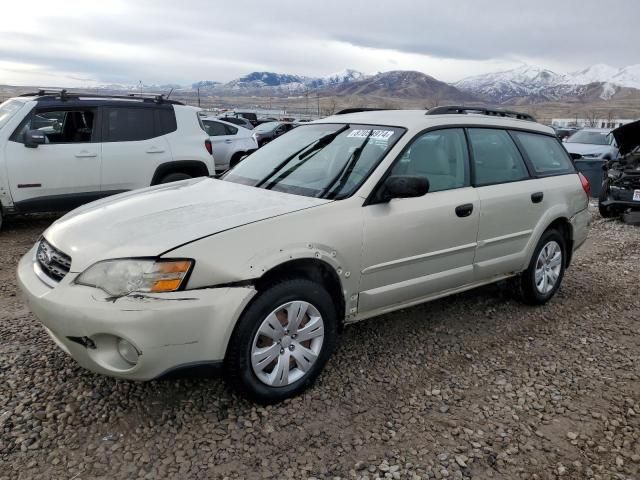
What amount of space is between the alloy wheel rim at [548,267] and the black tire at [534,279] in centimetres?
3

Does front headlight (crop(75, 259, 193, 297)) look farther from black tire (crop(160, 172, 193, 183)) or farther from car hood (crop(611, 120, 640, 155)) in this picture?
car hood (crop(611, 120, 640, 155))

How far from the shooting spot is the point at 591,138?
1550 centimetres

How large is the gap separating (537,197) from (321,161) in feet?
6.47

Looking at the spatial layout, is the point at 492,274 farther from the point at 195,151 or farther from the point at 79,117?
the point at 79,117

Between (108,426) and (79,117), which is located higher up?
(79,117)

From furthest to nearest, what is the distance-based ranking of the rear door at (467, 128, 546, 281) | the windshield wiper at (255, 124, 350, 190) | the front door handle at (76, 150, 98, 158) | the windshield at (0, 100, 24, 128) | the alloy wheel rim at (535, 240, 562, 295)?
the front door handle at (76, 150, 98, 158), the windshield at (0, 100, 24, 128), the alloy wheel rim at (535, 240, 562, 295), the rear door at (467, 128, 546, 281), the windshield wiper at (255, 124, 350, 190)

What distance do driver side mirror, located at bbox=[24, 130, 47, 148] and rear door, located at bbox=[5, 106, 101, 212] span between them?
0.20ft

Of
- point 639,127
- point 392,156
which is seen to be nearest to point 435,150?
point 392,156

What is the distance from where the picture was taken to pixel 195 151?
24.8 feet

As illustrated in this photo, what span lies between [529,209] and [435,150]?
1.12 meters

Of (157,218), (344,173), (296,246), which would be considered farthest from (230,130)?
(296,246)

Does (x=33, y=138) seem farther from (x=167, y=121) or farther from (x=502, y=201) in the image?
(x=502, y=201)

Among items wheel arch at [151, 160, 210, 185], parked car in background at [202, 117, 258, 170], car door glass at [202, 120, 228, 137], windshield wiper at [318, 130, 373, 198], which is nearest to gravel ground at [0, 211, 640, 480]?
windshield wiper at [318, 130, 373, 198]

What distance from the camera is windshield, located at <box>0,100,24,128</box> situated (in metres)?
6.46
